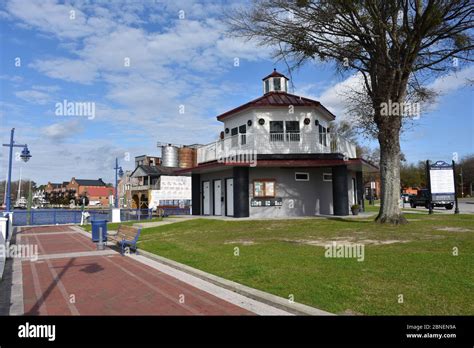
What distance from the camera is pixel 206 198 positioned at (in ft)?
87.8

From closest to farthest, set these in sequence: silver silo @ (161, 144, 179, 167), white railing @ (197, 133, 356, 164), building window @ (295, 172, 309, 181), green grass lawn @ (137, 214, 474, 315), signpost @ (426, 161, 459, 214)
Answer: green grass lawn @ (137, 214, 474, 315), white railing @ (197, 133, 356, 164), building window @ (295, 172, 309, 181), signpost @ (426, 161, 459, 214), silver silo @ (161, 144, 179, 167)

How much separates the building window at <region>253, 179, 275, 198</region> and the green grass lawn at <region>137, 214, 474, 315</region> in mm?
6448

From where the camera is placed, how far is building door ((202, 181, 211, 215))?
2638cm

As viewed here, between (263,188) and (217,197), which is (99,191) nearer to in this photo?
(217,197)

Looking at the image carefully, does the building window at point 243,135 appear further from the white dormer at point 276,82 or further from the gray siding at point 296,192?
the white dormer at point 276,82

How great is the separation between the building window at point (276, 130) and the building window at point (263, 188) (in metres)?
2.93

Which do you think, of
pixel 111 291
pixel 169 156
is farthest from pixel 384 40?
pixel 169 156

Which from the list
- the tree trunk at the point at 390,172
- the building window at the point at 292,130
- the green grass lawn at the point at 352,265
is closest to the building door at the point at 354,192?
the building window at the point at 292,130

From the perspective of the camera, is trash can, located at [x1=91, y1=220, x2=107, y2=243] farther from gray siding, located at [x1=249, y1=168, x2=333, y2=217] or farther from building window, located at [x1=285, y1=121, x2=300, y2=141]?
building window, located at [x1=285, y1=121, x2=300, y2=141]

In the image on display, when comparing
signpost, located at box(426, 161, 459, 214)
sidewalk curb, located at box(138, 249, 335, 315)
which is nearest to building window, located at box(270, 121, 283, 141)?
signpost, located at box(426, 161, 459, 214)

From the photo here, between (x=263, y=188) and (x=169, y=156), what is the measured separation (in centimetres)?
4927

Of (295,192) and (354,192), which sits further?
(354,192)

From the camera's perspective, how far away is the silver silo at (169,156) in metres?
68.8

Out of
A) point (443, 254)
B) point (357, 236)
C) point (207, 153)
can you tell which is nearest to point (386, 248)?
point (443, 254)
